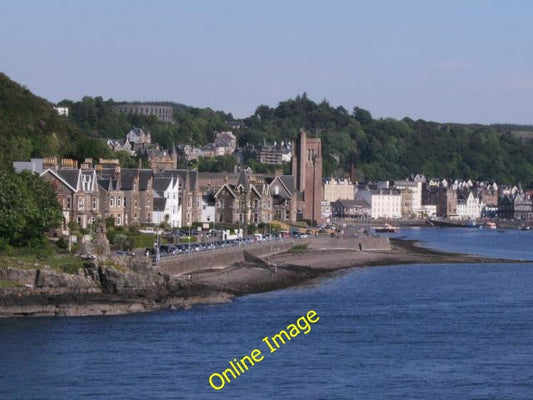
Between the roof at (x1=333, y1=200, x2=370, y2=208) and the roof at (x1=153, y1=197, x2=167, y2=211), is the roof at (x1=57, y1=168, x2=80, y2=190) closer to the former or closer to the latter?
the roof at (x1=153, y1=197, x2=167, y2=211)

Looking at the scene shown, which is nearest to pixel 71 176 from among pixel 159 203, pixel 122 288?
pixel 159 203

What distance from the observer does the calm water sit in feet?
147

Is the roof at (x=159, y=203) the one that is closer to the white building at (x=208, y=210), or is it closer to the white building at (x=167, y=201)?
the white building at (x=167, y=201)

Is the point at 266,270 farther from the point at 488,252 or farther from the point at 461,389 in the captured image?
the point at 488,252

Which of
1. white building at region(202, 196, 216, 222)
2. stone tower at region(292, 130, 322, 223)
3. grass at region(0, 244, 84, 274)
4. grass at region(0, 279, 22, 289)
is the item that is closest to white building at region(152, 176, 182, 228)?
white building at region(202, 196, 216, 222)

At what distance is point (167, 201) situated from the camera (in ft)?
316

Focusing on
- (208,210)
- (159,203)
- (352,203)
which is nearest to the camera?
(159,203)

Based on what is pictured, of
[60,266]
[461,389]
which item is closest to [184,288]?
[60,266]

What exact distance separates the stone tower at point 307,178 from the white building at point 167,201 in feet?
126

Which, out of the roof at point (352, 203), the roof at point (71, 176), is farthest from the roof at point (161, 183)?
the roof at point (352, 203)

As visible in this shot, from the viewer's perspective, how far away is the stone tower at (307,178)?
450ft

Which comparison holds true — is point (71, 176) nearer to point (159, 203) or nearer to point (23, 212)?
point (159, 203)

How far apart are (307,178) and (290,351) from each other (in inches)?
3410

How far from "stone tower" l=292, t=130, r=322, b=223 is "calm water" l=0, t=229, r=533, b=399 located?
66.0m
